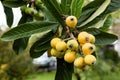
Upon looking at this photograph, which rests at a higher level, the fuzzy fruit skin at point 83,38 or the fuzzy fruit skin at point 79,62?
the fuzzy fruit skin at point 83,38

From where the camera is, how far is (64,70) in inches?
49.8

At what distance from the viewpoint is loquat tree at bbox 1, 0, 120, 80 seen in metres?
1.00

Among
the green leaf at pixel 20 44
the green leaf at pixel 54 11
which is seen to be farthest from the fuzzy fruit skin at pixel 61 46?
the green leaf at pixel 20 44

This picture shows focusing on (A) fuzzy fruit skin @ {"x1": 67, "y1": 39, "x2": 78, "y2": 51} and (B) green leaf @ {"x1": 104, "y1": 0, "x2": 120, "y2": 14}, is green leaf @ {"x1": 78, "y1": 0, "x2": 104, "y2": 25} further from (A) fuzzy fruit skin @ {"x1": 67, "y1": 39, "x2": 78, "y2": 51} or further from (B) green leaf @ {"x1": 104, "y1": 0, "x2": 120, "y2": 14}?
(A) fuzzy fruit skin @ {"x1": 67, "y1": 39, "x2": 78, "y2": 51}

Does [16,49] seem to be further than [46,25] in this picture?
Yes

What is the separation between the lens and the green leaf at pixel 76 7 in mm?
1144

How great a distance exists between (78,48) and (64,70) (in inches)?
10.6

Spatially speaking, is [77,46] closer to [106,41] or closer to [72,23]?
[72,23]

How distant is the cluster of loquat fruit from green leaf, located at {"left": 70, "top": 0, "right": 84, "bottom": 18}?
0.08 metres

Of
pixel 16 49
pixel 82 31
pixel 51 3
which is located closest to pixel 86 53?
pixel 82 31

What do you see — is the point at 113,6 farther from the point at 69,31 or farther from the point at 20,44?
the point at 20,44

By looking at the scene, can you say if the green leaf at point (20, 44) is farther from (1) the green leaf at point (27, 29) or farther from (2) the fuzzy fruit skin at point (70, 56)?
(2) the fuzzy fruit skin at point (70, 56)

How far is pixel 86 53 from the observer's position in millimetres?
984

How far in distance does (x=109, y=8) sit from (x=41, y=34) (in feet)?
0.88
